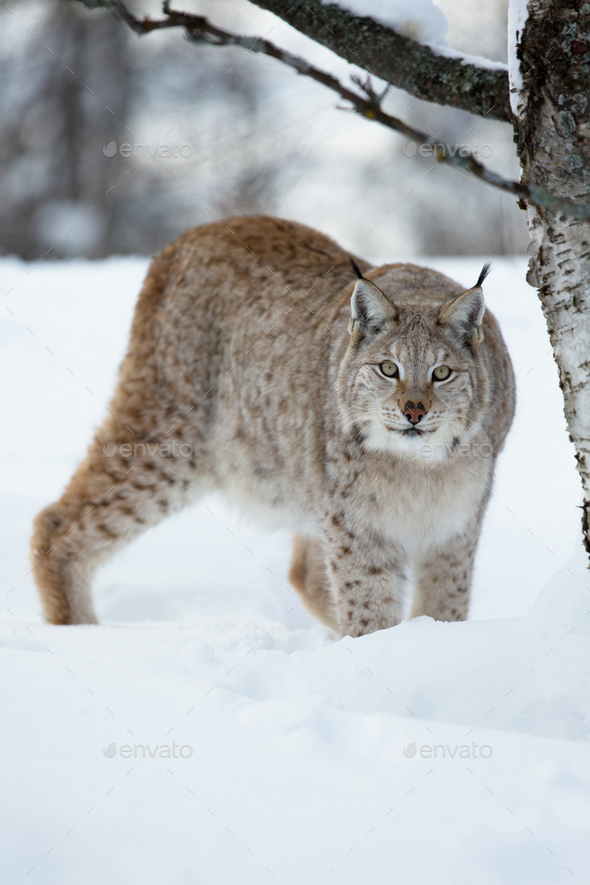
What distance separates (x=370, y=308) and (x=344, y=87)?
2.10 metres

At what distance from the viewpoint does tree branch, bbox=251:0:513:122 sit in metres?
2.94

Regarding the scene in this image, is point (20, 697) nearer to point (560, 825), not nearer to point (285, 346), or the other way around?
point (560, 825)

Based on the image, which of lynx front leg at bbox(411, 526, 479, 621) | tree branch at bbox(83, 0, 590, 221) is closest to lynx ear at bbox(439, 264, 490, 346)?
lynx front leg at bbox(411, 526, 479, 621)

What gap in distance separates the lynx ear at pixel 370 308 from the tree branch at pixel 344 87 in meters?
1.78

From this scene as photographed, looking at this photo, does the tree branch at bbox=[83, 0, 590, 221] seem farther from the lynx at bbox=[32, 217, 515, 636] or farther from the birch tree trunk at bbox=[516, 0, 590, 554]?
the lynx at bbox=[32, 217, 515, 636]

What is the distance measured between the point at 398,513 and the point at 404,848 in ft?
5.23

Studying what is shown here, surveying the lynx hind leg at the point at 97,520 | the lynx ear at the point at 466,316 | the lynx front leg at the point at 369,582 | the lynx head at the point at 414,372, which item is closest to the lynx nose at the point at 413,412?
the lynx head at the point at 414,372

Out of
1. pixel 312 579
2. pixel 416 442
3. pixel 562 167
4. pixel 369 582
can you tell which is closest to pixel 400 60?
pixel 562 167

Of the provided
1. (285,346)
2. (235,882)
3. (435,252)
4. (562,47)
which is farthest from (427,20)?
(435,252)

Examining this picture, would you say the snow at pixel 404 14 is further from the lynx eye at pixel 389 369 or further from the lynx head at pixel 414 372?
the lynx eye at pixel 389 369

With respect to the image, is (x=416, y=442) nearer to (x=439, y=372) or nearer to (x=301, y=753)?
(x=439, y=372)

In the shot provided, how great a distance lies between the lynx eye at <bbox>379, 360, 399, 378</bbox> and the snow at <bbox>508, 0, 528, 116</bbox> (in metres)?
0.99

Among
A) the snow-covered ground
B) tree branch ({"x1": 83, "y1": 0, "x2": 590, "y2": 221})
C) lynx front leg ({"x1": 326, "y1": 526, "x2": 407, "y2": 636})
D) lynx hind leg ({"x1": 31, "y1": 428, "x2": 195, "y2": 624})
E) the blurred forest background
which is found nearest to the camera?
tree branch ({"x1": 83, "y1": 0, "x2": 590, "y2": 221})

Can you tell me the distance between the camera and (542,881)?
1578 millimetres
